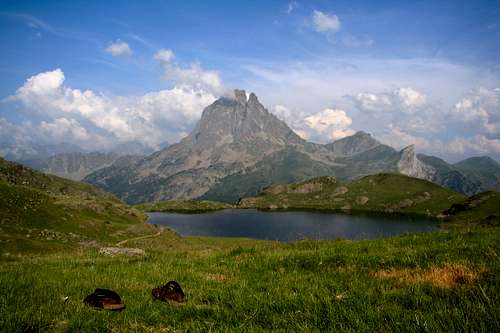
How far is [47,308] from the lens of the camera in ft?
23.6

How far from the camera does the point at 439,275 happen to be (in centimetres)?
832

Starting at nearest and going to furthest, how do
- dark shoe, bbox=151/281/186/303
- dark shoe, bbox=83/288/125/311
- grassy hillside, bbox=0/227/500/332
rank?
1. grassy hillside, bbox=0/227/500/332
2. dark shoe, bbox=83/288/125/311
3. dark shoe, bbox=151/281/186/303

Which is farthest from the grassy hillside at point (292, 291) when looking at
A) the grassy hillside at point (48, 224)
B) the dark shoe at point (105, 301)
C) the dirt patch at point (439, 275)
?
the grassy hillside at point (48, 224)

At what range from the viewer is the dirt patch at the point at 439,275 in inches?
306

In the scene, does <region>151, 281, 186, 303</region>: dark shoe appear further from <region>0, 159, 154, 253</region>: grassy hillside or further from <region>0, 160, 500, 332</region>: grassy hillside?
<region>0, 159, 154, 253</region>: grassy hillside

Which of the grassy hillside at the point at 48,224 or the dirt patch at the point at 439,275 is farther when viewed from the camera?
the grassy hillside at the point at 48,224

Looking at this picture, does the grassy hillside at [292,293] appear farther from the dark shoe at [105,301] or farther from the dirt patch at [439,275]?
the dark shoe at [105,301]

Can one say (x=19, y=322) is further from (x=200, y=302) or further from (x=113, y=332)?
(x=200, y=302)

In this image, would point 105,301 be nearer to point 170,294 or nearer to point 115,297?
point 115,297

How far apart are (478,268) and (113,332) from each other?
26.9ft

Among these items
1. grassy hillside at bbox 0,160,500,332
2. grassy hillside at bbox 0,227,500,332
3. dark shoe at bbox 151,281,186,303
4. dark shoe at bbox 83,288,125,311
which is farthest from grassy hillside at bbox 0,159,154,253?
dark shoe at bbox 151,281,186,303

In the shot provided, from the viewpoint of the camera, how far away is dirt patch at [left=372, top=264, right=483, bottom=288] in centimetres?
777

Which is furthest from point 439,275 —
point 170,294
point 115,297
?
point 115,297

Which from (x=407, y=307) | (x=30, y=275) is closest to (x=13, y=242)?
(x=30, y=275)
